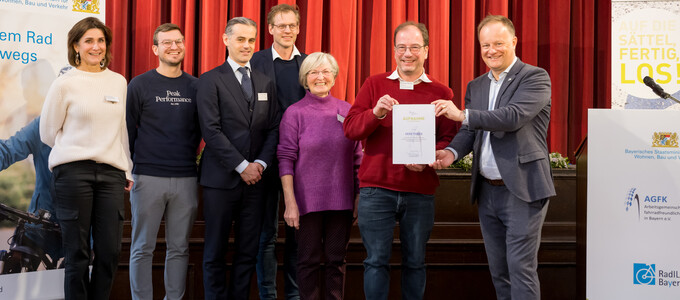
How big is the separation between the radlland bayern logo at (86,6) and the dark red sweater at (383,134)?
170 centimetres

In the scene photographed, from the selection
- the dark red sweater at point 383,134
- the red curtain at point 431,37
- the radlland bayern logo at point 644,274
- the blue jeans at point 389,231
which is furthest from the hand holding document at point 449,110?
the red curtain at point 431,37

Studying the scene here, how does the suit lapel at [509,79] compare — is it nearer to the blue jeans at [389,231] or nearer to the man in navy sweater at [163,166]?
the blue jeans at [389,231]

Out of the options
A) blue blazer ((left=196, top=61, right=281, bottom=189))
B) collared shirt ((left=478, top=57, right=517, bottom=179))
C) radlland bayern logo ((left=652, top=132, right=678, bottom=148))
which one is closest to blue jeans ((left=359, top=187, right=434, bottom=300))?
collared shirt ((left=478, top=57, right=517, bottom=179))

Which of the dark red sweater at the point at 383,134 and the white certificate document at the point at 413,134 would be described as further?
the dark red sweater at the point at 383,134

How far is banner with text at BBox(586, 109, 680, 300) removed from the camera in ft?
9.03

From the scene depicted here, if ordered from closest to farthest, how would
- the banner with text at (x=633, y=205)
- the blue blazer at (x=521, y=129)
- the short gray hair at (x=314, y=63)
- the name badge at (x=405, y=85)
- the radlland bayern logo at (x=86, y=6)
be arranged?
the blue blazer at (x=521, y=129)
the name badge at (x=405, y=85)
the banner with text at (x=633, y=205)
the short gray hair at (x=314, y=63)
the radlland bayern logo at (x=86, y=6)

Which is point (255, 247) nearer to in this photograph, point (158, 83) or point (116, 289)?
point (158, 83)

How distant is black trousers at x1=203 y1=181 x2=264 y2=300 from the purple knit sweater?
0.80 ft

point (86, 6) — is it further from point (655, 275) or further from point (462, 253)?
point (655, 275)

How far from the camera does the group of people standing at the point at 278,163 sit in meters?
2.54

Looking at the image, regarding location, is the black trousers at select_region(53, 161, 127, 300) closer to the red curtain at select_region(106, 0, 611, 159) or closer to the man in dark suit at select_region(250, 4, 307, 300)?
the man in dark suit at select_region(250, 4, 307, 300)

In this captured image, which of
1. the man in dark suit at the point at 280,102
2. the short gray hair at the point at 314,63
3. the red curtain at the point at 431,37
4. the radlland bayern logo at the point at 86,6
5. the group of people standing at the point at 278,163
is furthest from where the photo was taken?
the red curtain at the point at 431,37

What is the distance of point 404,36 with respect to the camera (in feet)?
8.56

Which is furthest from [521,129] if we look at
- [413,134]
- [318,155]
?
[318,155]
